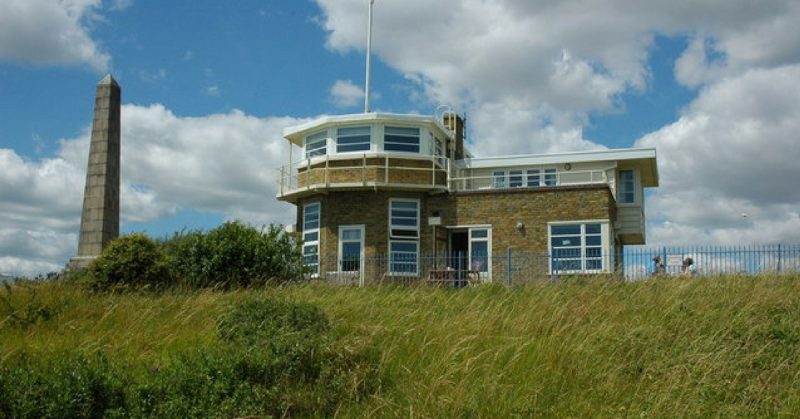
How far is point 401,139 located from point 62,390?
A: 2235cm

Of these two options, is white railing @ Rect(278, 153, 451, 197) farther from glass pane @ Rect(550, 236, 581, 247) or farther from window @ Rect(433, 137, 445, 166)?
glass pane @ Rect(550, 236, 581, 247)

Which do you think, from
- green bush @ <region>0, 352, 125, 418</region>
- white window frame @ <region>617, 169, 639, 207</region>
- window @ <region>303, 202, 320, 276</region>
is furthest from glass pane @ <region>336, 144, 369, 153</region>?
green bush @ <region>0, 352, 125, 418</region>

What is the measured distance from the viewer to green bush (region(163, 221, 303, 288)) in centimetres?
1836

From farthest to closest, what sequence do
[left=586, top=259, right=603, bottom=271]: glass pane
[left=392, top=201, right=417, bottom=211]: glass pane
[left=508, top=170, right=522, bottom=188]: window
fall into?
[left=508, top=170, right=522, bottom=188]: window < [left=392, top=201, right=417, bottom=211]: glass pane < [left=586, top=259, right=603, bottom=271]: glass pane

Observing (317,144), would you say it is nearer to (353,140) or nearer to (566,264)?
(353,140)

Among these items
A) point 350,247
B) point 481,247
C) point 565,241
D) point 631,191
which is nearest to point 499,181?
point 481,247

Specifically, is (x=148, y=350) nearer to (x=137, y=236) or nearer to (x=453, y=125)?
(x=137, y=236)

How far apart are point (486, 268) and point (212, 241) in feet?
37.2

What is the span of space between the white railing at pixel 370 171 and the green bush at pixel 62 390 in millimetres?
20138

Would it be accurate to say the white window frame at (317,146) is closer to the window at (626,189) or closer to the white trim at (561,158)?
the white trim at (561,158)

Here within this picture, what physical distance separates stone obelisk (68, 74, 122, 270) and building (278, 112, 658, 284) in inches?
269

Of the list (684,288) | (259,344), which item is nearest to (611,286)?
(684,288)

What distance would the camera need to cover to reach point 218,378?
739 cm

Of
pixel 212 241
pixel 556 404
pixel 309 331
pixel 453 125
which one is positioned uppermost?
pixel 453 125
